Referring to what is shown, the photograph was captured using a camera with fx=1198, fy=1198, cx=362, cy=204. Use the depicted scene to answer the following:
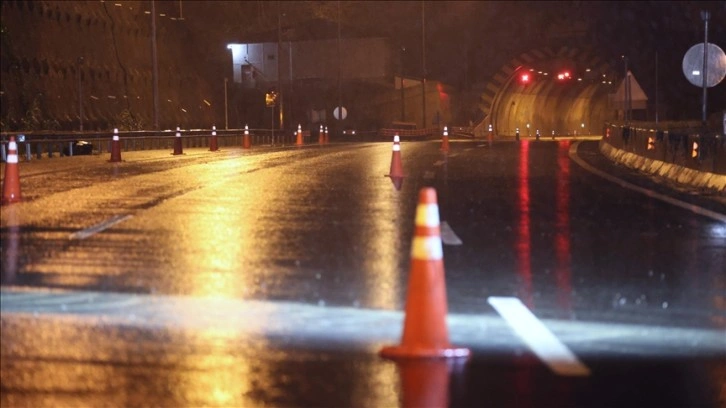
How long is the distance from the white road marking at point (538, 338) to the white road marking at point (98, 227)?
574 centimetres

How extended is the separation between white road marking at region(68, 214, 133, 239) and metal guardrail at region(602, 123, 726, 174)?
10.3 m

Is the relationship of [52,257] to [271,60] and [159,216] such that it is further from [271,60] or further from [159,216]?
[271,60]

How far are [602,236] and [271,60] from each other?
75040 mm

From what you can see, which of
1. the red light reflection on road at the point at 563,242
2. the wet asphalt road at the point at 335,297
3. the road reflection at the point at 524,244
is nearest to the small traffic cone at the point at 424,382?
the wet asphalt road at the point at 335,297

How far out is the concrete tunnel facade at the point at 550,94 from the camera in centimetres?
7712

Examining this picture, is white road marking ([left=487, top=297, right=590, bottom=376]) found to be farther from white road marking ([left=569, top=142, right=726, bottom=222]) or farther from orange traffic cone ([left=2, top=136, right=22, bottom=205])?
orange traffic cone ([left=2, top=136, right=22, bottom=205])

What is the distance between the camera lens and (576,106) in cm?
10456

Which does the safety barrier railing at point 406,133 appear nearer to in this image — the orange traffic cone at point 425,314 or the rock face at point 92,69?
the rock face at point 92,69

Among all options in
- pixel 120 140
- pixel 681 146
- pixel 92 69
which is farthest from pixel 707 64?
pixel 92 69

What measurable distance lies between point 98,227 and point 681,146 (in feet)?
43.6

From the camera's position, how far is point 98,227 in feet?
47.6

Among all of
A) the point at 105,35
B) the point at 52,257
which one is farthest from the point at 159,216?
the point at 105,35

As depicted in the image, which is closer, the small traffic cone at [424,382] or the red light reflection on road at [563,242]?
the small traffic cone at [424,382]

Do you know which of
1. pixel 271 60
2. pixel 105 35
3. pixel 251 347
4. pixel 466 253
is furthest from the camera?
pixel 271 60
